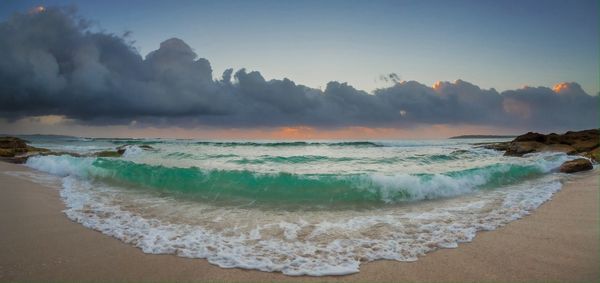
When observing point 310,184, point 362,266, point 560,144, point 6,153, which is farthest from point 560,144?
point 6,153

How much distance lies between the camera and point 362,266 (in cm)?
370

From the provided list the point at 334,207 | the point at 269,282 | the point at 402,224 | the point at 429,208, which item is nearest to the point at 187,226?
the point at 269,282

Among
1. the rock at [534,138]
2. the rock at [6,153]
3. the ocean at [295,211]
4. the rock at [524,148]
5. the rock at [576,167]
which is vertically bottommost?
the ocean at [295,211]

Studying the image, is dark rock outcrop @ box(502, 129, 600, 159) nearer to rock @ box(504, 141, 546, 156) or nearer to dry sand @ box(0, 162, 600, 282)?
rock @ box(504, 141, 546, 156)

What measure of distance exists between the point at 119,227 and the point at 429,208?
21.2 feet

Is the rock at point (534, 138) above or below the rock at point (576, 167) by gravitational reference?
above

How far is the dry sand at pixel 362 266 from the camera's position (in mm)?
3383

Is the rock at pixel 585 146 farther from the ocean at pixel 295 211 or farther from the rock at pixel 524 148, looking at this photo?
the ocean at pixel 295 211

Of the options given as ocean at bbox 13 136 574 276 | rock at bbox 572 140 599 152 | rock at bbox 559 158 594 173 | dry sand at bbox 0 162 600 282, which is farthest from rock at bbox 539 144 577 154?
dry sand at bbox 0 162 600 282

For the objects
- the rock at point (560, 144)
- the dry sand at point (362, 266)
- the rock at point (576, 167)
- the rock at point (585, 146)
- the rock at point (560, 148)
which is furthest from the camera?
the rock at point (560, 144)

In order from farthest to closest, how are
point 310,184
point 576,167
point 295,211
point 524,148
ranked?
point 524,148 < point 576,167 < point 310,184 < point 295,211

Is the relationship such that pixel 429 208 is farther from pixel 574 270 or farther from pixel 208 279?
pixel 208 279

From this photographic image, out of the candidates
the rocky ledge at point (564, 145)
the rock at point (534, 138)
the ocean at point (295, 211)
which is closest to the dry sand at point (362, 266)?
the ocean at point (295, 211)

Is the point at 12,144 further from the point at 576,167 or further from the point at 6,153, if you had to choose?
the point at 576,167
